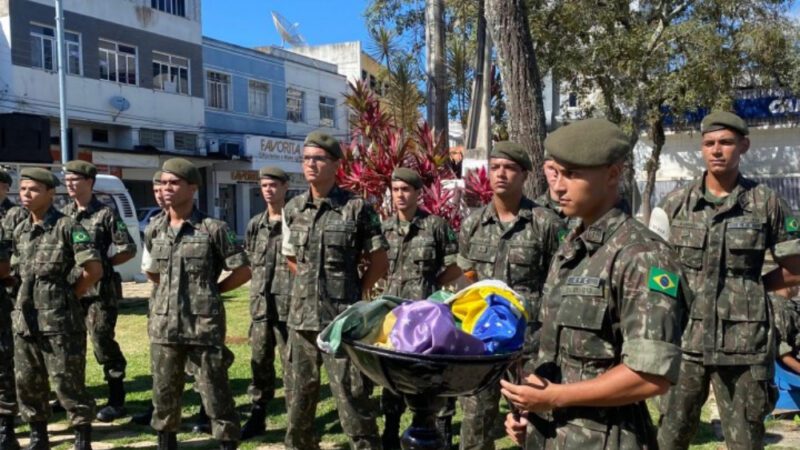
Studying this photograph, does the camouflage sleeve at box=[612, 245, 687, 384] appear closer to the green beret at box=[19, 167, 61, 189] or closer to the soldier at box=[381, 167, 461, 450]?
the soldier at box=[381, 167, 461, 450]

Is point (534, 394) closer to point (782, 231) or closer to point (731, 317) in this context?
point (731, 317)

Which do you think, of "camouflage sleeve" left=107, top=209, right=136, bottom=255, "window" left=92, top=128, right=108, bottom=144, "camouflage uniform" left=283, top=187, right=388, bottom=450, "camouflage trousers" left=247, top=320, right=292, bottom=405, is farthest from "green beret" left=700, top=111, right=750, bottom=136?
"window" left=92, top=128, right=108, bottom=144

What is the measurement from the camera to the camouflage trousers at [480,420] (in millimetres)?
4285

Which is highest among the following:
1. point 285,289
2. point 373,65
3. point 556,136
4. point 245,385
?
point 373,65

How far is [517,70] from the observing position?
8.07m

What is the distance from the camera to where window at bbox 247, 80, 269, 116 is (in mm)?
31750

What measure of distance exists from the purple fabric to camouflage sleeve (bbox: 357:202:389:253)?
265 centimetres

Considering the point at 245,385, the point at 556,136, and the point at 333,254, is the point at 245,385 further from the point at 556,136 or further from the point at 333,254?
the point at 556,136

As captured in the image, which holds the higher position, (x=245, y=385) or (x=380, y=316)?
(x=380, y=316)

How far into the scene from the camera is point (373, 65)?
132 ft

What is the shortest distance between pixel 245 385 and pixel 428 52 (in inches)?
335

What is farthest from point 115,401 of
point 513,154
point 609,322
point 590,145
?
point 590,145

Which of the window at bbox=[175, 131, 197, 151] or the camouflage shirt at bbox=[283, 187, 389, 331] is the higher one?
the window at bbox=[175, 131, 197, 151]

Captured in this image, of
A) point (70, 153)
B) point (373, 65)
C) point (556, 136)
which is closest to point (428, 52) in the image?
point (70, 153)
